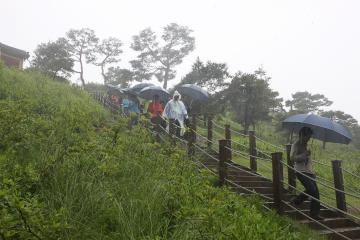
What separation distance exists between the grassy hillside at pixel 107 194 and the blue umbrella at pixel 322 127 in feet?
5.88

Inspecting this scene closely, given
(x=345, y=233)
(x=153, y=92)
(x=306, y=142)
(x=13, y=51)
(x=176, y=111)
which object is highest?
(x=13, y=51)

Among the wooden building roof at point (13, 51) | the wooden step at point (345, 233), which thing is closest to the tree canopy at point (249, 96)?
the wooden step at point (345, 233)

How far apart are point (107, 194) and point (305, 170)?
3801 millimetres

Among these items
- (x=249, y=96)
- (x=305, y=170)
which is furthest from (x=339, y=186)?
(x=249, y=96)

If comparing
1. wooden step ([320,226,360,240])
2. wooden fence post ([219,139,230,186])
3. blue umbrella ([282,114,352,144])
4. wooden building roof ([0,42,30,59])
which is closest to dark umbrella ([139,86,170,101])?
wooden fence post ([219,139,230,186])

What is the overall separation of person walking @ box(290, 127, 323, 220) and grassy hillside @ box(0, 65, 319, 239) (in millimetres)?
766

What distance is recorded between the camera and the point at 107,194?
14.5 feet

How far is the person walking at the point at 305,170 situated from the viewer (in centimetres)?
649

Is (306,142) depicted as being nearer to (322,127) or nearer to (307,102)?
(322,127)

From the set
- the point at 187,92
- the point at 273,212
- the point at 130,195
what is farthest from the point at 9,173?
the point at 187,92

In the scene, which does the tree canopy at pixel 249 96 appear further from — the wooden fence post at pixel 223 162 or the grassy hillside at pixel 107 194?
the grassy hillside at pixel 107 194

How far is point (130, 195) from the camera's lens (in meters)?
4.63

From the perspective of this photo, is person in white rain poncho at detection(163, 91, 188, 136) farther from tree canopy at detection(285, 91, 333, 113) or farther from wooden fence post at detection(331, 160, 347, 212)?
tree canopy at detection(285, 91, 333, 113)

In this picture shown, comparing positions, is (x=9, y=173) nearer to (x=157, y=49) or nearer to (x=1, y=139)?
(x=1, y=139)
